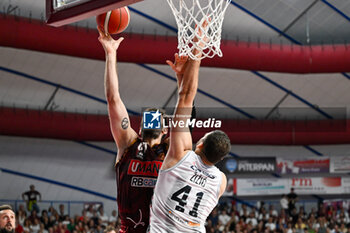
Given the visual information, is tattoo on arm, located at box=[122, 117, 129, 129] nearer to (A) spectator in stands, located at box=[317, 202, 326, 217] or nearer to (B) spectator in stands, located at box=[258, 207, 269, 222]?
(B) spectator in stands, located at box=[258, 207, 269, 222]

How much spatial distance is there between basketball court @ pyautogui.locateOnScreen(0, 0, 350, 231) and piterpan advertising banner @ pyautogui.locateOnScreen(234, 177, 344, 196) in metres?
0.04

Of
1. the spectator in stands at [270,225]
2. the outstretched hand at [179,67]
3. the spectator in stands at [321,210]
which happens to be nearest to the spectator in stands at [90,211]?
the spectator in stands at [270,225]

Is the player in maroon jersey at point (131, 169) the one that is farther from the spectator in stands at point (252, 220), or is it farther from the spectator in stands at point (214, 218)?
the spectator in stands at point (214, 218)

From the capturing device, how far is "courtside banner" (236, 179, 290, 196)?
2305cm

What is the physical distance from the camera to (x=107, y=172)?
22.0 meters

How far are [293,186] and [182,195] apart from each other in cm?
1997

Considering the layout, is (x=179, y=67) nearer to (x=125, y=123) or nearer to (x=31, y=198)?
(x=125, y=123)

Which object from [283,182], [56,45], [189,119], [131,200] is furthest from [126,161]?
[283,182]

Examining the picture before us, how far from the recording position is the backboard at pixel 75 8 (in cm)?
476

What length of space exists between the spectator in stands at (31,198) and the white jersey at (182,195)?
1561cm

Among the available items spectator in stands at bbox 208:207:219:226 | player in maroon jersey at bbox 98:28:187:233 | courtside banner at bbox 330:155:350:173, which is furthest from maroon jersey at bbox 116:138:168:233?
courtside banner at bbox 330:155:350:173

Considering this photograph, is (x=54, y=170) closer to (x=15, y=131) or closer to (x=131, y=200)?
(x=15, y=131)

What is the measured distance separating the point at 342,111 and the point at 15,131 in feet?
44.9

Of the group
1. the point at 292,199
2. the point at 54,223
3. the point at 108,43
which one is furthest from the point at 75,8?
the point at 292,199
